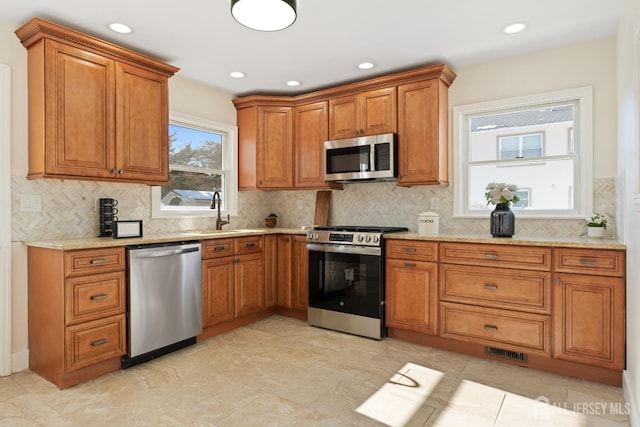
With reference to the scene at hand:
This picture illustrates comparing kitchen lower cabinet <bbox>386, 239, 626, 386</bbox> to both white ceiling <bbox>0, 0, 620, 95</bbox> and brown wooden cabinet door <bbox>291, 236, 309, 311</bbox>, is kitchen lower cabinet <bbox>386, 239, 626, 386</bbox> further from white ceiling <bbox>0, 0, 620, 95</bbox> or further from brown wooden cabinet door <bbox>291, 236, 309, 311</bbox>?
white ceiling <bbox>0, 0, 620, 95</bbox>

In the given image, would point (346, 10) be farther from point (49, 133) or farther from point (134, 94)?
point (49, 133)

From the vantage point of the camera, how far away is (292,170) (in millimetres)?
4379

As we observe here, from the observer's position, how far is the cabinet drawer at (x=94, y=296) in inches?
99.9

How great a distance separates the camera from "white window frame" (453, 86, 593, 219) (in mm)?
3129

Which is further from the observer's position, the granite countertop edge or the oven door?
the oven door

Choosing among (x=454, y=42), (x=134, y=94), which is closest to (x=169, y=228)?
(x=134, y=94)

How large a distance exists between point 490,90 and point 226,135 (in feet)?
9.36

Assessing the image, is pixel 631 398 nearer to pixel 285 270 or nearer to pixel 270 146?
pixel 285 270

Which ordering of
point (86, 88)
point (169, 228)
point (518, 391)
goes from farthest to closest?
point (169, 228) < point (86, 88) < point (518, 391)

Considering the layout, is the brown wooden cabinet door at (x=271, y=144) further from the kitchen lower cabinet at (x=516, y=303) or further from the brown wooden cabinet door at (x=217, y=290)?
the kitchen lower cabinet at (x=516, y=303)

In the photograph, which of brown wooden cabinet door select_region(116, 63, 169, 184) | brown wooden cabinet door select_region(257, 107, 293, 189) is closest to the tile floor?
brown wooden cabinet door select_region(116, 63, 169, 184)

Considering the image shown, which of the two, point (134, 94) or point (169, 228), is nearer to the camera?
point (134, 94)

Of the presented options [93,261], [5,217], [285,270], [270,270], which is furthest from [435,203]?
[5,217]

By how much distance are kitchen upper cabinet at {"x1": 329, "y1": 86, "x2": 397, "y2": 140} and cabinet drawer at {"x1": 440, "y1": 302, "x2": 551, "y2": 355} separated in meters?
1.77
